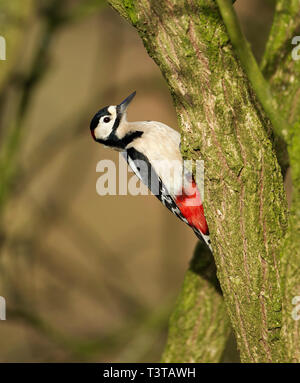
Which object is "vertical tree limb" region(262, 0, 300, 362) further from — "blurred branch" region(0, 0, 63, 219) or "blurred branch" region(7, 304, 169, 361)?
"blurred branch" region(7, 304, 169, 361)

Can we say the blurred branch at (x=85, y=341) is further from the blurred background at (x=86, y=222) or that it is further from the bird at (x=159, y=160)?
the bird at (x=159, y=160)

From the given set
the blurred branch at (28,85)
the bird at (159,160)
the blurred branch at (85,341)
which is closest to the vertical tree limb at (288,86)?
the bird at (159,160)

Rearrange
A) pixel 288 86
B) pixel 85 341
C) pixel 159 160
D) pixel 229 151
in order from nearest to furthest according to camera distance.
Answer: pixel 229 151 → pixel 288 86 → pixel 159 160 → pixel 85 341

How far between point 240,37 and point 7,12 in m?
2.28

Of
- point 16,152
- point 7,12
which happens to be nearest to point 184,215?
point 16,152

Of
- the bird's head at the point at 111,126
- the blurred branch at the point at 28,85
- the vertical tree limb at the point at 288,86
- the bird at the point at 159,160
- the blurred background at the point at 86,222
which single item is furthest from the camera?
the blurred background at the point at 86,222

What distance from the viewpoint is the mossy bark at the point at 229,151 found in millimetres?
1365

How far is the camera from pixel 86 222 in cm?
582

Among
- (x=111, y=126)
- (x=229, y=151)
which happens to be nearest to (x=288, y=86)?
(x=229, y=151)

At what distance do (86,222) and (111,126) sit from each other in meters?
3.50

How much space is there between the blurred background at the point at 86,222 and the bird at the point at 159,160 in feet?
4.01

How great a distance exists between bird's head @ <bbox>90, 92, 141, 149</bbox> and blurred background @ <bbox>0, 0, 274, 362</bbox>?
1162mm

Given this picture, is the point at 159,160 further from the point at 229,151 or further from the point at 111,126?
the point at 229,151
